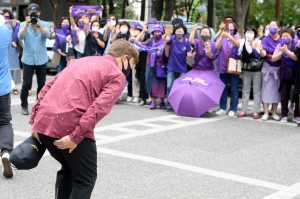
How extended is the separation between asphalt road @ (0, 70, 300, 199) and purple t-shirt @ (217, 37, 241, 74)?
1063mm

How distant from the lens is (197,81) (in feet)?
36.5

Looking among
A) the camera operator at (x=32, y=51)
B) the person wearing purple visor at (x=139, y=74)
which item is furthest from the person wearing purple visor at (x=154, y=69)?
the camera operator at (x=32, y=51)

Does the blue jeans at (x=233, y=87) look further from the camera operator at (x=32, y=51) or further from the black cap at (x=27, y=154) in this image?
the black cap at (x=27, y=154)

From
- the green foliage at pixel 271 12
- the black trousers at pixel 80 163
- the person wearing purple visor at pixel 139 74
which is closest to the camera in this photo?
the black trousers at pixel 80 163

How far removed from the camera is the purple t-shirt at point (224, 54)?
36.6 ft

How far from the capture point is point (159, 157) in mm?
7578

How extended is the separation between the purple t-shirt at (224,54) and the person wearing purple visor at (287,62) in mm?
832

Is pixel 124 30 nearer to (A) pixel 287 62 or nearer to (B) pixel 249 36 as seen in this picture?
(B) pixel 249 36

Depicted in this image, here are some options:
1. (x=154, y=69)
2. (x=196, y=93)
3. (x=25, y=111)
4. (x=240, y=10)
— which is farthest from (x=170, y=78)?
(x=240, y=10)

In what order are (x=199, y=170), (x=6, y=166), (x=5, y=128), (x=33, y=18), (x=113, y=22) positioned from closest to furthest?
(x=6, y=166), (x=5, y=128), (x=199, y=170), (x=33, y=18), (x=113, y=22)

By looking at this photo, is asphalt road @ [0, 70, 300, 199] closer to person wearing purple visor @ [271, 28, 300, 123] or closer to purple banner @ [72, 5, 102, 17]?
person wearing purple visor @ [271, 28, 300, 123]

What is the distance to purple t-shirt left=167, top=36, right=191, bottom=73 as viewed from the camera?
37.7 feet

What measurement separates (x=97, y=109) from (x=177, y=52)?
7.55 m

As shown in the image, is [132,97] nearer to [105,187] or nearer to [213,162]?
[213,162]
